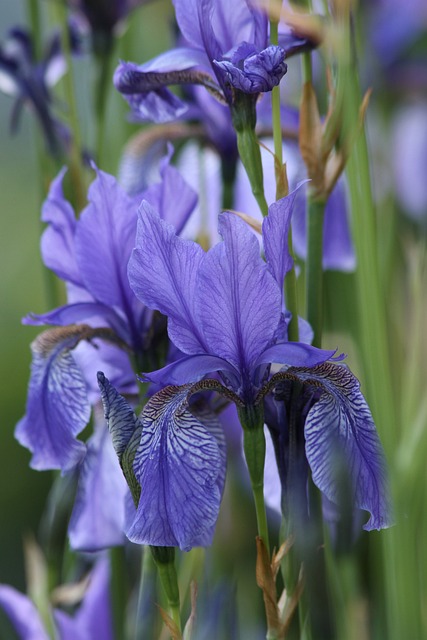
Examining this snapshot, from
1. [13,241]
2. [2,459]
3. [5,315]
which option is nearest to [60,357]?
[2,459]

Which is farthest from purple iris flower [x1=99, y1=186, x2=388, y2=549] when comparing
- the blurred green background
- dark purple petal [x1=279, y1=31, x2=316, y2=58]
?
the blurred green background

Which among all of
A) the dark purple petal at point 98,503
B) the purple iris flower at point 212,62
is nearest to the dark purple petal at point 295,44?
the purple iris flower at point 212,62

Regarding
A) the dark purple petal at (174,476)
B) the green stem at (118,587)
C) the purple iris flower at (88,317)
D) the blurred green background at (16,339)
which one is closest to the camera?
the dark purple petal at (174,476)

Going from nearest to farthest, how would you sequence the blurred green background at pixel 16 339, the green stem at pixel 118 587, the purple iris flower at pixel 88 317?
the purple iris flower at pixel 88 317
the green stem at pixel 118 587
the blurred green background at pixel 16 339

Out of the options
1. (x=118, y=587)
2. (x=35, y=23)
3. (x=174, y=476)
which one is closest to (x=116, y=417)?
(x=174, y=476)

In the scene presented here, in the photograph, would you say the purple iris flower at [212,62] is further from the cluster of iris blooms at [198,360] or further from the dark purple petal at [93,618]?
the dark purple petal at [93,618]

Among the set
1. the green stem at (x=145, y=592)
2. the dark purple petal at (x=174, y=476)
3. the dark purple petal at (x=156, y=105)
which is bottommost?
the green stem at (x=145, y=592)

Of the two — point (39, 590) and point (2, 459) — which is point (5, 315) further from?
point (39, 590)
